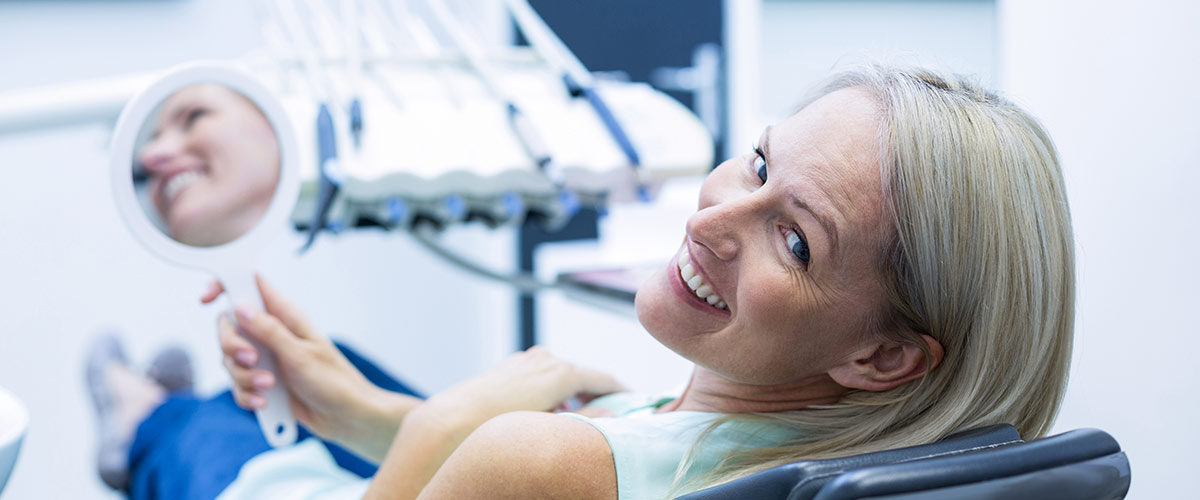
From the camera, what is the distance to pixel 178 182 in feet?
3.04

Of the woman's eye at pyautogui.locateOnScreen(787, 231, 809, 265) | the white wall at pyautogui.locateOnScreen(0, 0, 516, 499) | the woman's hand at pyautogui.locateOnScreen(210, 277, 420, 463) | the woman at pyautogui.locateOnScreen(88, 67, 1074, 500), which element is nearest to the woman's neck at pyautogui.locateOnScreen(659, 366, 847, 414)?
the woman at pyautogui.locateOnScreen(88, 67, 1074, 500)

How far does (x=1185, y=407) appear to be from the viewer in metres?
0.95

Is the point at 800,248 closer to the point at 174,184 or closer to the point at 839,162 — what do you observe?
the point at 839,162

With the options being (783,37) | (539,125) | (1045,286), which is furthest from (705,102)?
(1045,286)

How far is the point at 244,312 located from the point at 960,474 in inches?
26.8

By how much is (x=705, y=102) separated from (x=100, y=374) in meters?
1.30

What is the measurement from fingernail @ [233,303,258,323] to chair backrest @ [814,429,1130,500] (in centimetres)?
63

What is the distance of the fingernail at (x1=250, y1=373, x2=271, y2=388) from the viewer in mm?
945

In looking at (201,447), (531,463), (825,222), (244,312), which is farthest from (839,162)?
(201,447)

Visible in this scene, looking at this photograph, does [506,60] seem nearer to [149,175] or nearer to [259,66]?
[259,66]

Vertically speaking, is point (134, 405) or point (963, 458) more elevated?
point (963, 458)

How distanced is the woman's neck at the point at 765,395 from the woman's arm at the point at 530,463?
0.15 m

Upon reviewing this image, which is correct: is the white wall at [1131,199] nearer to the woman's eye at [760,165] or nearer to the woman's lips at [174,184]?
the woman's eye at [760,165]

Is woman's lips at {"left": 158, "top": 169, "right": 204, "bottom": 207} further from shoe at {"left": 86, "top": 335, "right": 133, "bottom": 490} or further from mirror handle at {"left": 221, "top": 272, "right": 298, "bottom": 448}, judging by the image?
shoe at {"left": 86, "top": 335, "right": 133, "bottom": 490}
